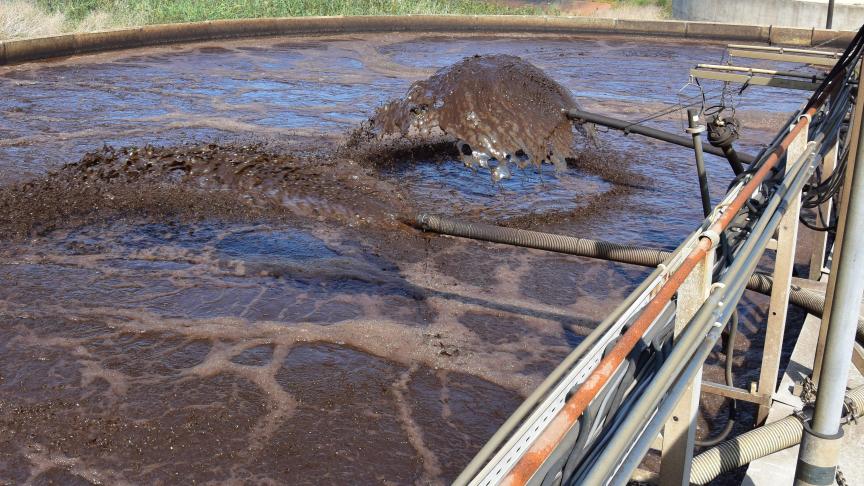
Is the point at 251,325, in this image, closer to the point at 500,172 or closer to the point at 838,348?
the point at 500,172

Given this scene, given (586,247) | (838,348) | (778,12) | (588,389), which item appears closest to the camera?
(588,389)

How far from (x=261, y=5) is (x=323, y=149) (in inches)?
455

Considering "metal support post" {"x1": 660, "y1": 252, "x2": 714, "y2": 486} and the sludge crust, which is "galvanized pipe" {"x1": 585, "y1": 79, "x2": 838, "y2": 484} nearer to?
"metal support post" {"x1": 660, "y1": 252, "x2": 714, "y2": 486}

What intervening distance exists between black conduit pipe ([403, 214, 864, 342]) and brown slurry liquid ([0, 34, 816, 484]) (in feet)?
2.27

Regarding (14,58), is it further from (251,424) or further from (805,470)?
(805,470)

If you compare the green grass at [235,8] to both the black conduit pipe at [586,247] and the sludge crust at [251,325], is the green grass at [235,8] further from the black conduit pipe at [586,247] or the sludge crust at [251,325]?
the black conduit pipe at [586,247]

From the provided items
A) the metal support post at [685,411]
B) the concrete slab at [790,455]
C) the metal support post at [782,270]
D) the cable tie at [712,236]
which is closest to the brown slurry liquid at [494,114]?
the concrete slab at [790,455]

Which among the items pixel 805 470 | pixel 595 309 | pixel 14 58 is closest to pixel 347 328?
pixel 595 309

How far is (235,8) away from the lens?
2064cm

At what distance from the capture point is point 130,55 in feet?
55.4

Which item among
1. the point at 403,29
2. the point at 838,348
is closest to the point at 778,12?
the point at 403,29

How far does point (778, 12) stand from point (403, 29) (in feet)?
29.4

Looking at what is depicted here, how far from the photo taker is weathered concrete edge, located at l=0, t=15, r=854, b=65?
16875 millimetres

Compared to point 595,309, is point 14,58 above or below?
above
